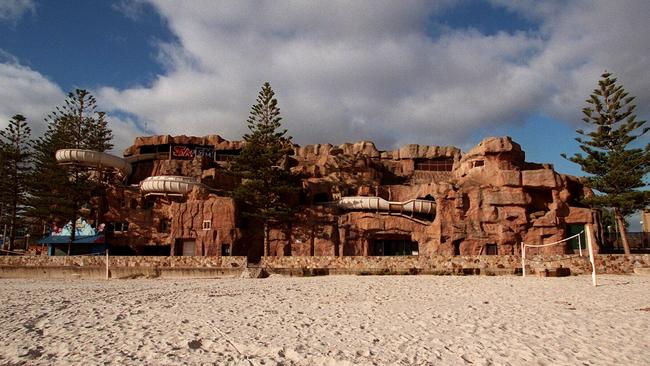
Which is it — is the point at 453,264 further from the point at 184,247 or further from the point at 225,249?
the point at 184,247

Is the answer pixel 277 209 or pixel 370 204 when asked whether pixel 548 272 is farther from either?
pixel 277 209

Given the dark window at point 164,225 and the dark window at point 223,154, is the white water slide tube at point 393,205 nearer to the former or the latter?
the dark window at point 164,225

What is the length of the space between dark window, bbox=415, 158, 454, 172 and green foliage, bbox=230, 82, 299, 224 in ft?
47.8

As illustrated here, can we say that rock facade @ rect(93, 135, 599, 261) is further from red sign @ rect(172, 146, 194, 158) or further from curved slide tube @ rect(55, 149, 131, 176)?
red sign @ rect(172, 146, 194, 158)

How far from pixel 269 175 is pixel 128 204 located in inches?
463

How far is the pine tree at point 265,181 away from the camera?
94.5ft

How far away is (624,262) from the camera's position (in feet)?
64.7

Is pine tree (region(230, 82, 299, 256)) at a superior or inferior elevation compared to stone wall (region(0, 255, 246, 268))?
superior

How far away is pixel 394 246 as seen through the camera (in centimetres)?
3089

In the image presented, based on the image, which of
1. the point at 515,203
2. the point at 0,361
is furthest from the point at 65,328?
the point at 515,203

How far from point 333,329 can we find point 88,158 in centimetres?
3149

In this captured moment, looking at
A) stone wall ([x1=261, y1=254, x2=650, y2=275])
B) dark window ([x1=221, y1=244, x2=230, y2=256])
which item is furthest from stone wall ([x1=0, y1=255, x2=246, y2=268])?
dark window ([x1=221, y1=244, x2=230, y2=256])

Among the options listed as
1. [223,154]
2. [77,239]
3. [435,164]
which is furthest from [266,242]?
[435,164]

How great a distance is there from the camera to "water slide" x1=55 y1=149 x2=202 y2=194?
30.9 metres
